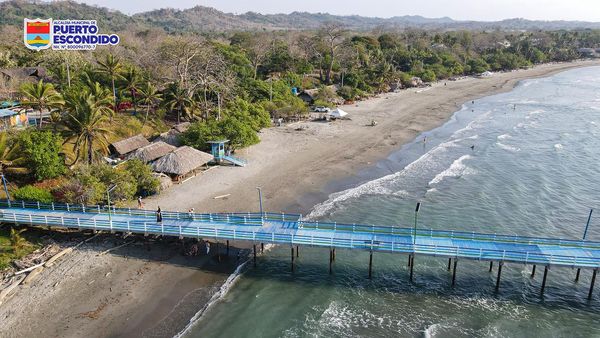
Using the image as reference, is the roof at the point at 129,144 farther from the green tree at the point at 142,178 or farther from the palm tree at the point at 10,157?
the palm tree at the point at 10,157

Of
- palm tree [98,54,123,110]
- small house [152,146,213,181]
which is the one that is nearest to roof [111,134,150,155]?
small house [152,146,213,181]

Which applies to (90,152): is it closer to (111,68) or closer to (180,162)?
(180,162)

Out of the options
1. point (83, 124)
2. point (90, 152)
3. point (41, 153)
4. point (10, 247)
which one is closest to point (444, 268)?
point (10, 247)

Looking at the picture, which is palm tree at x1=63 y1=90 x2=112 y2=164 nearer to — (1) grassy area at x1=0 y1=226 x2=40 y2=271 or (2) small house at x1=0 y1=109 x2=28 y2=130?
(1) grassy area at x1=0 y1=226 x2=40 y2=271

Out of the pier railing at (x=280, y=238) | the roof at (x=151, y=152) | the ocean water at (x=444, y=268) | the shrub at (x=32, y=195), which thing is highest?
the roof at (x=151, y=152)

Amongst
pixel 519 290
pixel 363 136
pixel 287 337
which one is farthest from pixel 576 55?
pixel 287 337

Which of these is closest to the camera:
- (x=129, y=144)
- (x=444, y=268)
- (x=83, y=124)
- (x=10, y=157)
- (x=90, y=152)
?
(x=444, y=268)

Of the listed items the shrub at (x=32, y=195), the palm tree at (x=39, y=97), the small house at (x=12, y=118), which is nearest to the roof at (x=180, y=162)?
the shrub at (x=32, y=195)
